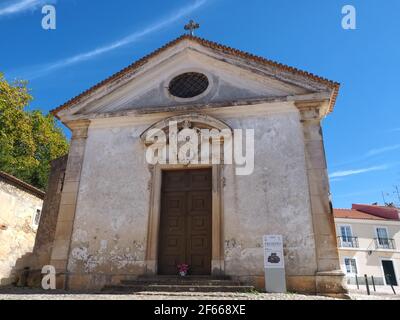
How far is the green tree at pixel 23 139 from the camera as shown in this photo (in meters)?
21.7

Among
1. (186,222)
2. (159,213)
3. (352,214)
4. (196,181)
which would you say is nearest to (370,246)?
(352,214)

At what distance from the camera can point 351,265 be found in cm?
2875

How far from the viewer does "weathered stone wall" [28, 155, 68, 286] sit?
9.89 meters

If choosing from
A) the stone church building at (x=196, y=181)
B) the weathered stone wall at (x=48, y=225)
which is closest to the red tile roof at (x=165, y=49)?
the stone church building at (x=196, y=181)

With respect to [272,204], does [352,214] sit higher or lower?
higher

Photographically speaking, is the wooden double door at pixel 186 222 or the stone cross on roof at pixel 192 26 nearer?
the wooden double door at pixel 186 222

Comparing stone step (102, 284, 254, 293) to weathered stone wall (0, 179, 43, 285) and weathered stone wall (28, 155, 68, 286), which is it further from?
weathered stone wall (0, 179, 43, 285)

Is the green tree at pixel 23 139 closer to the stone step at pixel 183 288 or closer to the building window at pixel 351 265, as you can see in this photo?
the stone step at pixel 183 288

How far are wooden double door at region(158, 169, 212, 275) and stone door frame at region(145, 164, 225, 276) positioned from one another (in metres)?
0.21

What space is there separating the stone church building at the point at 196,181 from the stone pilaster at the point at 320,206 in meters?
0.02

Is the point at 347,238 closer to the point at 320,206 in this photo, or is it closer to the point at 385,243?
the point at 385,243

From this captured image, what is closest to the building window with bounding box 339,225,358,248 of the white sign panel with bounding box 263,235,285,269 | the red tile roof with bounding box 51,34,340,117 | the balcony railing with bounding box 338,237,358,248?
the balcony railing with bounding box 338,237,358,248

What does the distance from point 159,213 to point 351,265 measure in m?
25.0
